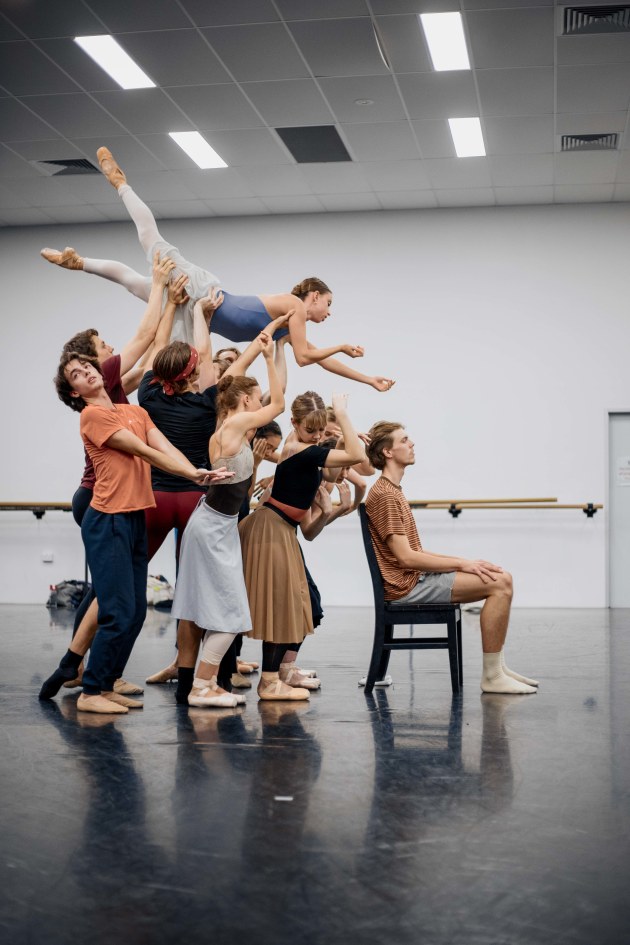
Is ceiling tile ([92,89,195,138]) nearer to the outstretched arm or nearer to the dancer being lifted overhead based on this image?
the dancer being lifted overhead

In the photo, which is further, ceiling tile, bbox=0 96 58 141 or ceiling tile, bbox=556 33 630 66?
ceiling tile, bbox=0 96 58 141

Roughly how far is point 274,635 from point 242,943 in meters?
2.34

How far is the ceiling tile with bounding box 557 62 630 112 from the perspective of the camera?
6.53 m

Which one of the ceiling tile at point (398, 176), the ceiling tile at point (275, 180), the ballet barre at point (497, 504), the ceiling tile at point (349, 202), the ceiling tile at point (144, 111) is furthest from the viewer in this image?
the ceiling tile at point (349, 202)

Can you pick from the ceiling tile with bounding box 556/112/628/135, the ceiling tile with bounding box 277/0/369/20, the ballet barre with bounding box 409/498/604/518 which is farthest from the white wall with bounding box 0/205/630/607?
the ceiling tile with bounding box 277/0/369/20

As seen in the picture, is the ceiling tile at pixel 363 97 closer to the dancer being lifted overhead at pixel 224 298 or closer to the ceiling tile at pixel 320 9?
the ceiling tile at pixel 320 9

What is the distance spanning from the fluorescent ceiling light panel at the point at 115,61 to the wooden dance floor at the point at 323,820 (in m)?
3.89

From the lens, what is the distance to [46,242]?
1018 centimetres

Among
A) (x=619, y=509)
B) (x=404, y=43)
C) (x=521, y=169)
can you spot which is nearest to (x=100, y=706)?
(x=404, y=43)

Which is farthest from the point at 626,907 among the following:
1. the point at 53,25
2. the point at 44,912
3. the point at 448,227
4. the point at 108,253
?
the point at 108,253

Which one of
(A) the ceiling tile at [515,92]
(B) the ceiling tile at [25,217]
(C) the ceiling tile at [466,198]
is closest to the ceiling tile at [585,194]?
(C) the ceiling tile at [466,198]

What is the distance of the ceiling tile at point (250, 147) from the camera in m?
7.71

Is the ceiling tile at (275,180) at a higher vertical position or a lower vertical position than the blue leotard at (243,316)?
higher

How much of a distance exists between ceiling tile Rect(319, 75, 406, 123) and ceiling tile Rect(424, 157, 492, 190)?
40.2 inches
